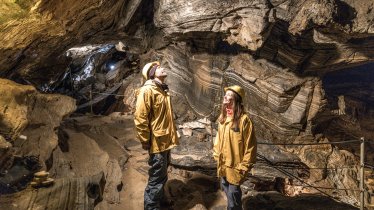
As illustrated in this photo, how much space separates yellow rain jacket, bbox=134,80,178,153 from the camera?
510cm

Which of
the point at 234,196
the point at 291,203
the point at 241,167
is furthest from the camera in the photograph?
the point at 291,203

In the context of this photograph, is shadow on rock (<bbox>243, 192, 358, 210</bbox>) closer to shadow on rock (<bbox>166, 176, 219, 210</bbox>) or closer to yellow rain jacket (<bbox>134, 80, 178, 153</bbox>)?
shadow on rock (<bbox>166, 176, 219, 210</bbox>)

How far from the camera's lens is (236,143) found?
4.71m

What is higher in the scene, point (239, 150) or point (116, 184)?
point (239, 150)

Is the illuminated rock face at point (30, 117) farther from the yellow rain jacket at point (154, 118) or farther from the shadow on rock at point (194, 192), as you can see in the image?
the shadow on rock at point (194, 192)

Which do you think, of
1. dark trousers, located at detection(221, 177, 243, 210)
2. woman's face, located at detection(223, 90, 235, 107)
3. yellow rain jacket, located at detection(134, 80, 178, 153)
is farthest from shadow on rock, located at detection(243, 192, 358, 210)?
woman's face, located at detection(223, 90, 235, 107)

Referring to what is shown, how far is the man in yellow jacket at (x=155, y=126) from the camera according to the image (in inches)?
201

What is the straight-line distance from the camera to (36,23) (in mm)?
6797

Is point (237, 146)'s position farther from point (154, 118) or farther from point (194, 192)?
point (194, 192)

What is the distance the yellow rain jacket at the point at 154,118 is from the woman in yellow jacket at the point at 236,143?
1017 mm

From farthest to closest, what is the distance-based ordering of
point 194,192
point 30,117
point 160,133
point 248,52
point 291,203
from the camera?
point 248,52
point 30,117
point 194,192
point 291,203
point 160,133

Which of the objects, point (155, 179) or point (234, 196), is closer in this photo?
point (234, 196)

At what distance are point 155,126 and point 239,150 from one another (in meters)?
1.49

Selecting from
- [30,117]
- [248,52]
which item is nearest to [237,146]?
[30,117]
